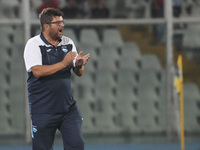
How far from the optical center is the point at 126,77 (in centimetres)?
1180

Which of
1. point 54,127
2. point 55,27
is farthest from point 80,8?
point 54,127

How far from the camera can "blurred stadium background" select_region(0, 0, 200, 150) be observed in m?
11.6

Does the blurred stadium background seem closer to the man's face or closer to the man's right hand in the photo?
the man's face

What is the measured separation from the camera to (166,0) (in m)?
11.6

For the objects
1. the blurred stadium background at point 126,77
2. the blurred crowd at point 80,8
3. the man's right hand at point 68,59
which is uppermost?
the blurred crowd at point 80,8

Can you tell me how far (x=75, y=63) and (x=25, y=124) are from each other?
5349 millimetres

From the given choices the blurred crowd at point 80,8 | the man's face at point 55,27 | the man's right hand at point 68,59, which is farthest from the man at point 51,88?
the blurred crowd at point 80,8

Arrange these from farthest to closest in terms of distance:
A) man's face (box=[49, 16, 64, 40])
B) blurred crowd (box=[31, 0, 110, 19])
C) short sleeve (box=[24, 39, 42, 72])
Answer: blurred crowd (box=[31, 0, 110, 19]) < man's face (box=[49, 16, 64, 40]) < short sleeve (box=[24, 39, 42, 72])

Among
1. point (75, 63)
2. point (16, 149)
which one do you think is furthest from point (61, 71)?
point (16, 149)

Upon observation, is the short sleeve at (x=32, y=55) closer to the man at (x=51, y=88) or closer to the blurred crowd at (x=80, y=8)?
the man at (x=51, y=88)

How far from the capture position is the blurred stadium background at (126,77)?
11586mm

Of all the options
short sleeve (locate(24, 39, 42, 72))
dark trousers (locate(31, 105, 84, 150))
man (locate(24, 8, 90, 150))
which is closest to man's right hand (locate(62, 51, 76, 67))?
man (locate(24, 8, 90, 150))

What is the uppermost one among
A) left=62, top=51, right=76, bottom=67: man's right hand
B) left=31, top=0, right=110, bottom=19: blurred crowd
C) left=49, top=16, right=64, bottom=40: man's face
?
left=31, top=0, right=110, bottom=19: blurred crowd

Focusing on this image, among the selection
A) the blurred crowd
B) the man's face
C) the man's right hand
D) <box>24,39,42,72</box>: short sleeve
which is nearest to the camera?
the man's right hand
